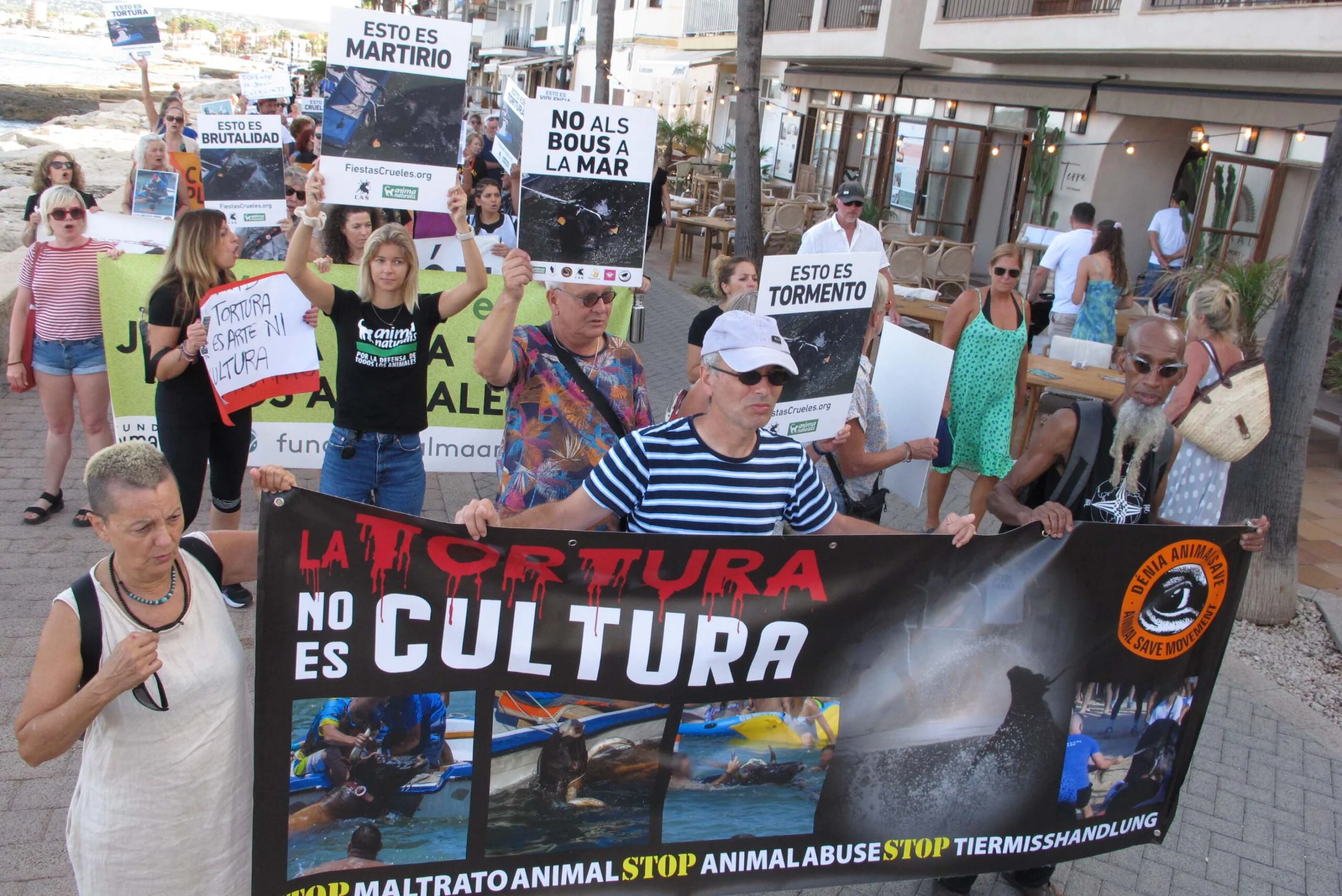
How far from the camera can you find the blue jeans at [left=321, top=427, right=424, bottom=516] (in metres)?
4.73

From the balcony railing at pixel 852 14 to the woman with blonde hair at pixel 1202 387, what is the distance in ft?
55.6

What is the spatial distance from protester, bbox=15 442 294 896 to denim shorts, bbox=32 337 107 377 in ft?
13.4

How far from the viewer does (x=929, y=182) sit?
69.5 ft

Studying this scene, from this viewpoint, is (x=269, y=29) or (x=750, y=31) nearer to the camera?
(x=750, y=31)

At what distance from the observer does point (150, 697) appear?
244cm

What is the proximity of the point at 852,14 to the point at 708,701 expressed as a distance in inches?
886

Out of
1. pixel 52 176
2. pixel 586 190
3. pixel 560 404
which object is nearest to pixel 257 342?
pixel 586 190

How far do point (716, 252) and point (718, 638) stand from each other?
55.1 feet

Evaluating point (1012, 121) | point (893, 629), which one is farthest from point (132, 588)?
point (1012, 121)

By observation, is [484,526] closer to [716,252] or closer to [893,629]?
[893,629]

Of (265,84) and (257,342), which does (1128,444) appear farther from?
(265,84)

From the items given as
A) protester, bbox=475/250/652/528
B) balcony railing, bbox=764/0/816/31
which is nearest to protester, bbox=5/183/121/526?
protester, bbox=475/250/652/528

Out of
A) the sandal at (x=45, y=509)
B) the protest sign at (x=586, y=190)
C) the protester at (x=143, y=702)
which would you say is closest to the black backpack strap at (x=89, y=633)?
the protester at (x=143, y=702)

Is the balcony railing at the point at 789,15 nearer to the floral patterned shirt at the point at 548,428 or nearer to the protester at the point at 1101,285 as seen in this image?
the protester at the point at 1101,285
